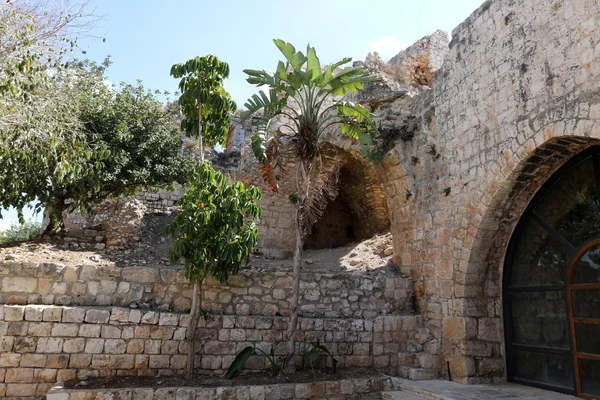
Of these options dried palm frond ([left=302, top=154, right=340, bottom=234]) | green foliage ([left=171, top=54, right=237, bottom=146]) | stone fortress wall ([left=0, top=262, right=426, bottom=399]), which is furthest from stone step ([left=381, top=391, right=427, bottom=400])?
green foliage ([left=171, top=54, right=237, bottom=146])

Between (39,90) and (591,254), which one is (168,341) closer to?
(39,90)

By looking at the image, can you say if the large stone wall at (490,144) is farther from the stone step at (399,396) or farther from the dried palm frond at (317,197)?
the dried palm frond at (317,197)

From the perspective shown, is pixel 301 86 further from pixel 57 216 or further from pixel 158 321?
pixel 57 216

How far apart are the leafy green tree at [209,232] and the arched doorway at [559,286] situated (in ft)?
14.8

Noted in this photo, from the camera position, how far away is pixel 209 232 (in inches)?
264

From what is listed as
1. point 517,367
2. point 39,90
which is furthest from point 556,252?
point 39,90

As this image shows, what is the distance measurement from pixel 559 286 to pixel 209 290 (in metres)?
5.54

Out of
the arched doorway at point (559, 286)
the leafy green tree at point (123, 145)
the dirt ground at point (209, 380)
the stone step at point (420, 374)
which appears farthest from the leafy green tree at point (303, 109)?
the leafy green tree at point (123, 145)

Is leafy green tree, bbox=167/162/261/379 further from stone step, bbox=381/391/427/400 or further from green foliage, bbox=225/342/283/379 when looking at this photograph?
stone step, bbox=381/391/427/400

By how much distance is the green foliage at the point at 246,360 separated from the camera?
21.7 feet

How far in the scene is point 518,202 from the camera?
6938 millimetres

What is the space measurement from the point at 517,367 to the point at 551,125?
3.99m

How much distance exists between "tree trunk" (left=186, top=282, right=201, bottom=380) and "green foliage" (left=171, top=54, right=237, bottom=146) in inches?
123

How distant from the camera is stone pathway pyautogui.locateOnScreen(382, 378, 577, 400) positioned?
6.02 meters
